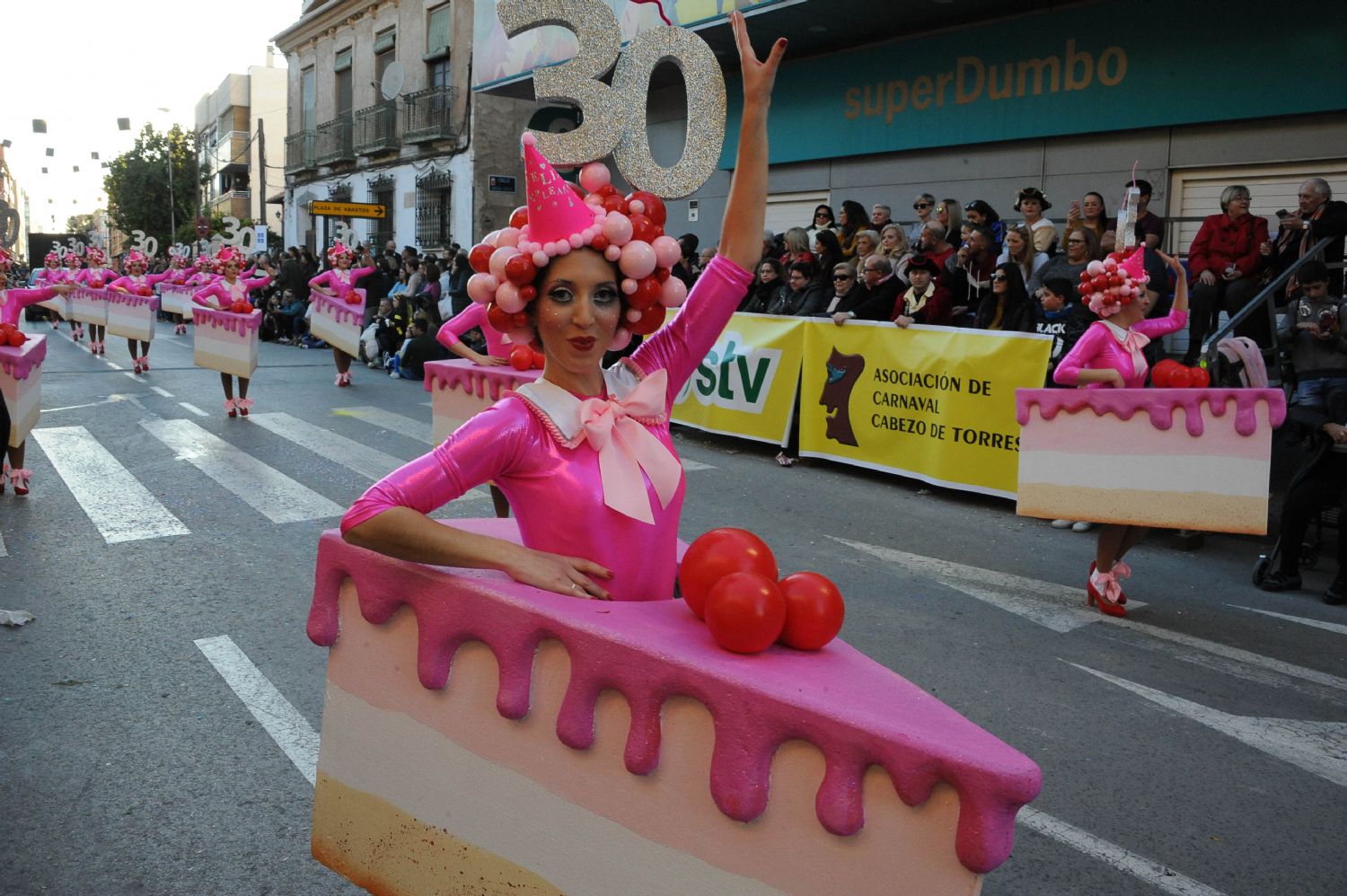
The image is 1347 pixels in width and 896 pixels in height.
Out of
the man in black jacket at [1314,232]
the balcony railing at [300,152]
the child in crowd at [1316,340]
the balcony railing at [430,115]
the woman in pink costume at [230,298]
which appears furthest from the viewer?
the balcony railing at [300,152]

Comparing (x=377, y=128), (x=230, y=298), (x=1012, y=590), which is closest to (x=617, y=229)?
(x=1012, y=590)

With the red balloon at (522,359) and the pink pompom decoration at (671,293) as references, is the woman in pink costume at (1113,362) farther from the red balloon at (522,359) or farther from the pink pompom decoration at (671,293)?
the pink pompom decoration at (671,293)

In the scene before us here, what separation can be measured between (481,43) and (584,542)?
75.9 ft

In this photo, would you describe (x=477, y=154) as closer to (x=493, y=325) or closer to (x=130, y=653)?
(x=130, y=653)

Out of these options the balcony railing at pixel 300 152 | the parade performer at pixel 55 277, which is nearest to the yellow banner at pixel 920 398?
the parade performer at pixel 55 277

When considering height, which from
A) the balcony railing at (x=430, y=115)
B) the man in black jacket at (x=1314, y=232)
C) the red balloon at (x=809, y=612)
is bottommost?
the red balloon at (x=809, y=612)

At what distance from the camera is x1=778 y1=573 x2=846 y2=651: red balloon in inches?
77.8

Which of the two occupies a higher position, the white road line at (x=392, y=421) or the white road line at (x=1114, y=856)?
the white road line at (x=392, y=421)

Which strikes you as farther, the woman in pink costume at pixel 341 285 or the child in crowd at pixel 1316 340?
the woman in pink costume at pixel 341 285

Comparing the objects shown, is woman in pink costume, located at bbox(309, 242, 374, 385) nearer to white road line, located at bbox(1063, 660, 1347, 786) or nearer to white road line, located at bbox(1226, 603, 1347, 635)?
white road line, located at bbox(1226, 603, 1347, 635)

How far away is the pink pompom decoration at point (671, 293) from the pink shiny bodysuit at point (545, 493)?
169 millimetres

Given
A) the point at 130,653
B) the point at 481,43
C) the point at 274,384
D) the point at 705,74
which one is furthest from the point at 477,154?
the point at 705,74

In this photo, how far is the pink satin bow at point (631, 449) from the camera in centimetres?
229

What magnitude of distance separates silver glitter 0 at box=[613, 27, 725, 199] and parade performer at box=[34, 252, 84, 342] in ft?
52.2
